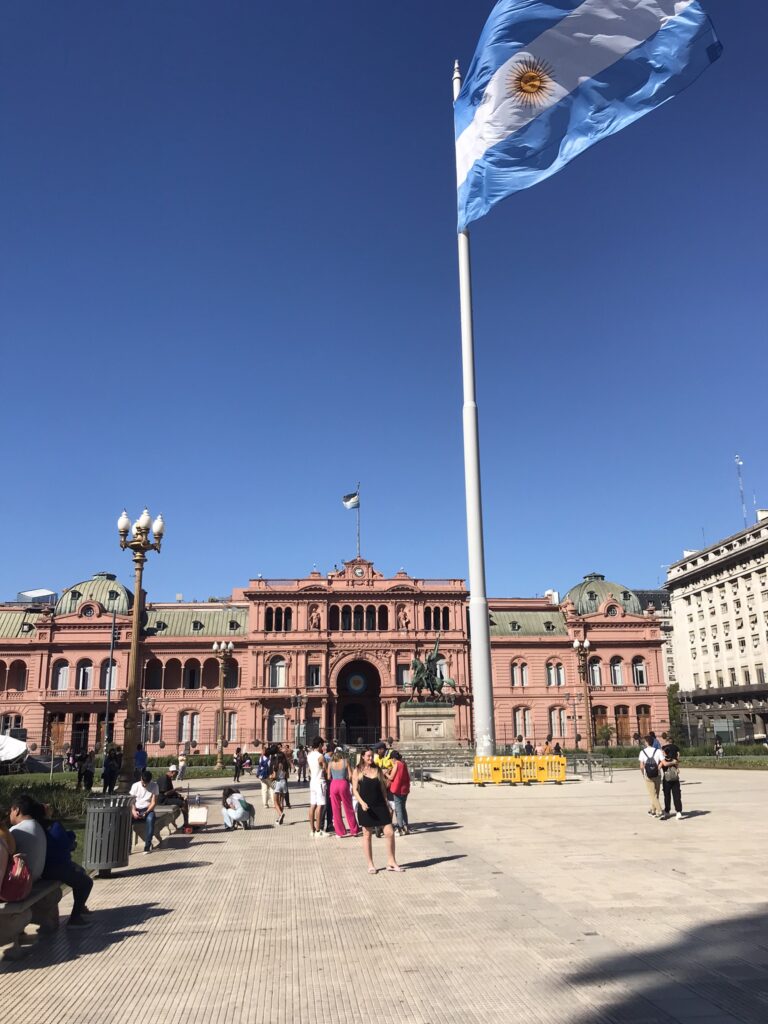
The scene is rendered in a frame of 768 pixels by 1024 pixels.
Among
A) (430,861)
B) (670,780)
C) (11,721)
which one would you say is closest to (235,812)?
(430,861)

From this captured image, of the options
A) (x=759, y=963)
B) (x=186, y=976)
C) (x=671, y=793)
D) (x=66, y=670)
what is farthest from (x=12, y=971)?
(x=66, y=670)

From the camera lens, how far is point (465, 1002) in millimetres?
6266

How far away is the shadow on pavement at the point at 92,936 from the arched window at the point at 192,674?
6116 centimetres

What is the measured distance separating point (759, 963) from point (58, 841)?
7.62m

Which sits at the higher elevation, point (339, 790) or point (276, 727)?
point (276, 727)

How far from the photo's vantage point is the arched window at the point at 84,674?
6662 cm

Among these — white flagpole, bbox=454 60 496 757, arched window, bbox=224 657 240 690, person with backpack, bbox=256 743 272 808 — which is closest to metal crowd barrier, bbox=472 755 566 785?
white flagpole, bbox=454 60 496 757

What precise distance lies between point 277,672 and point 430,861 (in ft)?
182

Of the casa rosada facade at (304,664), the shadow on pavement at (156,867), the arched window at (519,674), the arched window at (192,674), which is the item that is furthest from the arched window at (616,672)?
the shadow on pavement at (156,867)

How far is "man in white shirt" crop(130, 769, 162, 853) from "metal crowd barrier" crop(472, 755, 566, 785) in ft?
49.0

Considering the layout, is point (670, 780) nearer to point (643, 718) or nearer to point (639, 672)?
point (643, 718)

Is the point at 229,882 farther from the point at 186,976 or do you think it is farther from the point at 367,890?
the point at 186,976

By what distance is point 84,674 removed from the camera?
220 ft

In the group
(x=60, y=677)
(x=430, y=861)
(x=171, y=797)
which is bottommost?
(x=430, y=861)
